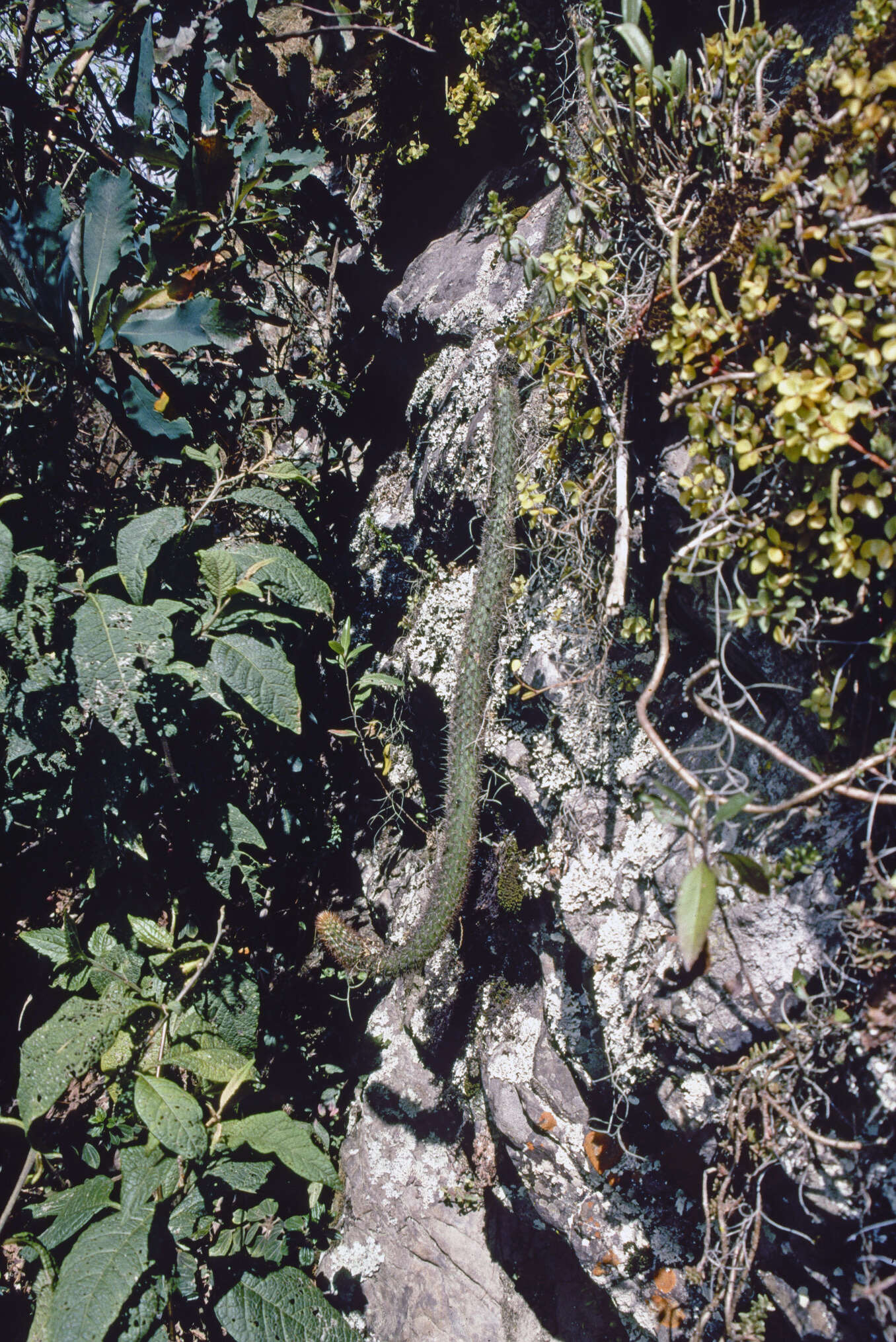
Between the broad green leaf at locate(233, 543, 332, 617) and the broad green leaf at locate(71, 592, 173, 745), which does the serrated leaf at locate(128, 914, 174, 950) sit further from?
the broad green leaf at locate(233, 543, 332, 617)

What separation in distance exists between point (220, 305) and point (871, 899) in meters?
1.99

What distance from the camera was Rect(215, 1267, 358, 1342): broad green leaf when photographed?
153cm

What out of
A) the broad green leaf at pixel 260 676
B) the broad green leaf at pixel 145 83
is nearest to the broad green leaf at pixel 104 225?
the broad green leaf at pixel 145 83

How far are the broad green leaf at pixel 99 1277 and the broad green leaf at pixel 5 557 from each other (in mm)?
1433

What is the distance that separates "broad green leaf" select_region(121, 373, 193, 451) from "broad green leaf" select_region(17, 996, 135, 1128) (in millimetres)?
1563

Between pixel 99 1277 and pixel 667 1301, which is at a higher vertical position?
pixel 99 1277

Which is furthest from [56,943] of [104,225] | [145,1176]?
[104,225]

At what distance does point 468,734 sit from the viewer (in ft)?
5.80

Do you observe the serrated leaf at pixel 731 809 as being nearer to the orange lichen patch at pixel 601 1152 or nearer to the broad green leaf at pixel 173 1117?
the orange lichen patch at pixel 601 1152

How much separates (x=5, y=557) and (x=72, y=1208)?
1532mm

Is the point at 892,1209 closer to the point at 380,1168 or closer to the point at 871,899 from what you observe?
the point at 871,899

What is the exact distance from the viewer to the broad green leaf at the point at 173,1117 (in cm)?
146

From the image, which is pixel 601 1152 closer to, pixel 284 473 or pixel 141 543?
pixel 141 543

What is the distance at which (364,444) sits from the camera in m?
2.71
